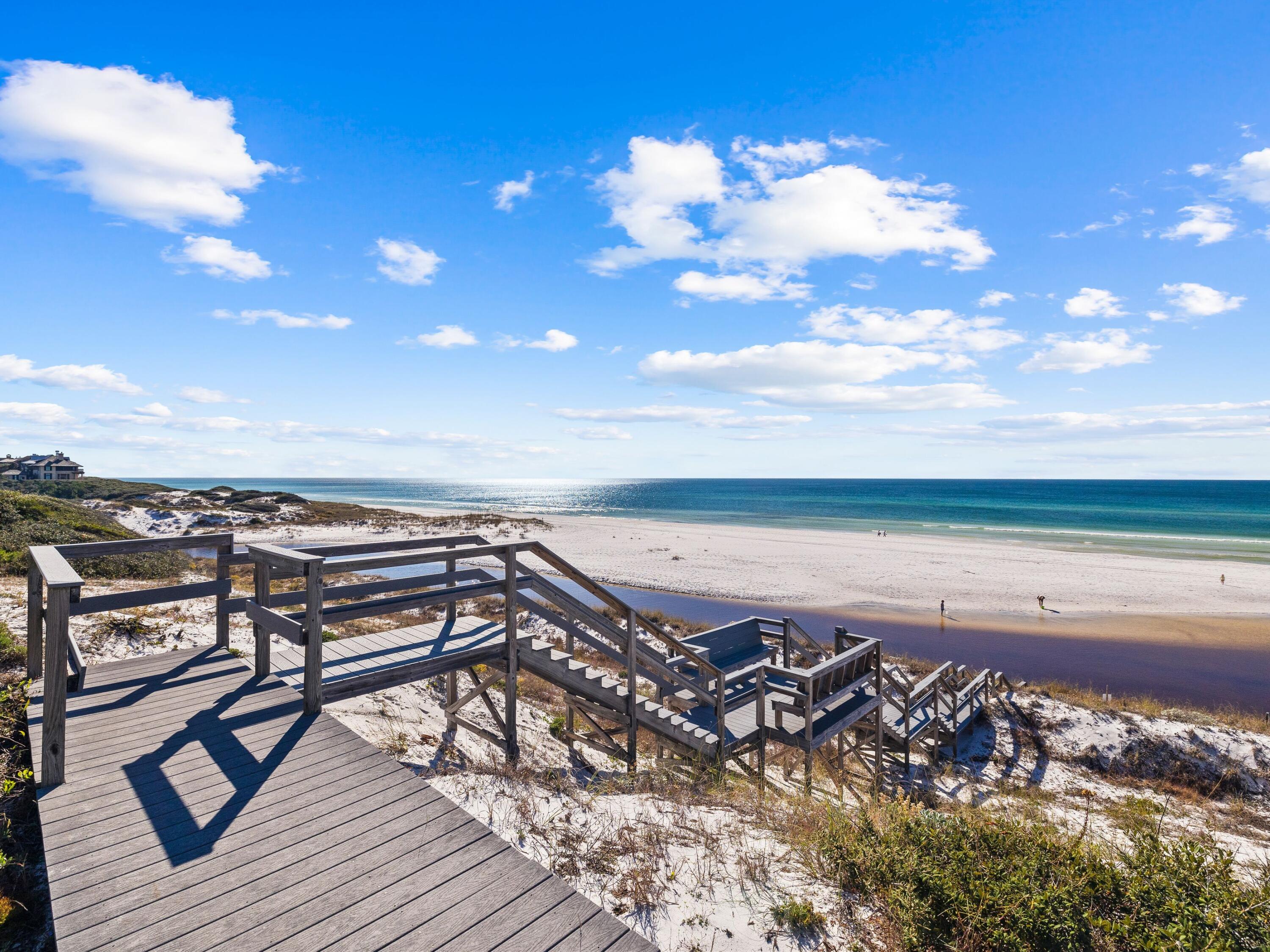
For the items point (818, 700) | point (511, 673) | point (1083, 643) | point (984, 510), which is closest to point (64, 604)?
point (511, 673)

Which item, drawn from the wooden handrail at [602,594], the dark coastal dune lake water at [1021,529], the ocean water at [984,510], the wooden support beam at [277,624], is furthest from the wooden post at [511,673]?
the ocean water at [984,510]

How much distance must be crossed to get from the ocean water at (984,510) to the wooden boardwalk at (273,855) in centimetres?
5256

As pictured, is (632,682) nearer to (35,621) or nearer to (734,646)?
(734,646)

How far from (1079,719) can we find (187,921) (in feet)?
52.1

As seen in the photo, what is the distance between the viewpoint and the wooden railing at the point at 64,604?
168 inches

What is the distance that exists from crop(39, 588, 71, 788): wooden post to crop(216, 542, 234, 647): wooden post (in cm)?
247

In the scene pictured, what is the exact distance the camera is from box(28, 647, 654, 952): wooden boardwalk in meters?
3.05

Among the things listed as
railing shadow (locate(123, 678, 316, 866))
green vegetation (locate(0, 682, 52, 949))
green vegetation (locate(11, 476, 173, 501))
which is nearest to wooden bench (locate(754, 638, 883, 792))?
railing shadow (locate(123, 678, 316, 866))

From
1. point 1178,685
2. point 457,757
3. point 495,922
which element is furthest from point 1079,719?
point 495,922

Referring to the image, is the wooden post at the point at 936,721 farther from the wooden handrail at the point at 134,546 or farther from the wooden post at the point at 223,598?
the wooden handrail at the point at 134,546

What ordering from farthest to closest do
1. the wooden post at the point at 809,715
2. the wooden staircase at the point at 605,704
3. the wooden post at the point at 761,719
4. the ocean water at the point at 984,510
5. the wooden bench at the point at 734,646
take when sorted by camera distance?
the ocean water at the point at 984,510 < the wooden bench at the point at 734,646 < the wooden post at the point at 761,719 < the wooden post at the point at 809,715 < the wooden staircase at the point at 605,704

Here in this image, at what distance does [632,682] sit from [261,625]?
14.7 feet

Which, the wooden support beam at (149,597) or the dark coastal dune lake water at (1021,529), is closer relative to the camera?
the wooden support beam at (149,597)

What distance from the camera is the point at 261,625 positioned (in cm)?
619
